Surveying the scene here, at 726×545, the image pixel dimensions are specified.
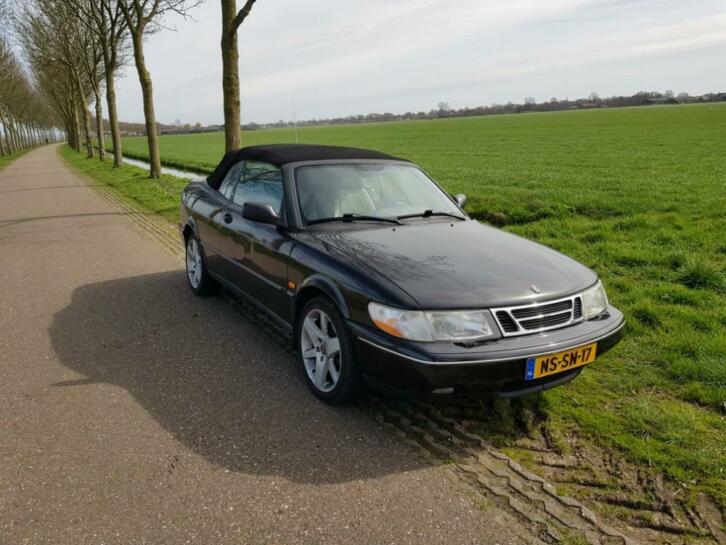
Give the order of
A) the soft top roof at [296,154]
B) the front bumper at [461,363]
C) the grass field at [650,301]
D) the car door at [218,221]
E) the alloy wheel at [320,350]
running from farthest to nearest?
the car door at [218,221] → the soft top roof at [296,154] → the alloy wheel at [320,350] → the grass field at [650,301] → the front bumper at [461,363]

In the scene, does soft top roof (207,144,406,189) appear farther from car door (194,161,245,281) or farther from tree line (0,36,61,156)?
tree line (0,36,61,156)

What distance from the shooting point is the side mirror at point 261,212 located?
4078mm

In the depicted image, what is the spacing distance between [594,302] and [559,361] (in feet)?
1.91

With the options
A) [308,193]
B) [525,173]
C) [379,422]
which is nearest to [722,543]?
[379,422]

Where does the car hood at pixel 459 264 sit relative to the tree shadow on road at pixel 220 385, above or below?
above

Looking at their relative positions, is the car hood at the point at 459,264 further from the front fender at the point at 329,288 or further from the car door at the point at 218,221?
the car door at the point at 218,221

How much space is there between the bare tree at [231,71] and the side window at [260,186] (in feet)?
22.2

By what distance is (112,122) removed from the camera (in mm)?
24875

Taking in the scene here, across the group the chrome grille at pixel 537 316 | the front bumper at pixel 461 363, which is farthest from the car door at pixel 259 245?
the chrome grille at pixel 537 316

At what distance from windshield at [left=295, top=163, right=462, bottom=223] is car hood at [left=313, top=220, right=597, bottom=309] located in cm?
27

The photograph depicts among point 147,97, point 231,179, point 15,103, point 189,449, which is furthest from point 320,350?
point 15,103

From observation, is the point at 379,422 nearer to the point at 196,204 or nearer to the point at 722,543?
the point at 722,543

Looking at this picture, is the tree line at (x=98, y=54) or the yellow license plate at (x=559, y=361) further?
the tree line at (x=98, y=54)

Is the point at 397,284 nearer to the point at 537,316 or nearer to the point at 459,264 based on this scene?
the point at 459,264
